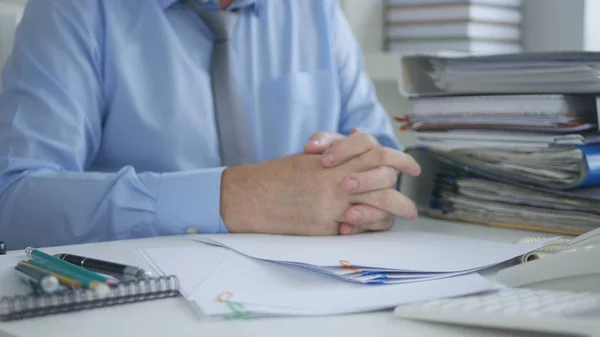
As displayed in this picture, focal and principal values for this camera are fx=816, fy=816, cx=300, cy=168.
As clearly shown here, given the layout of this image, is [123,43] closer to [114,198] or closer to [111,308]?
[114,198]

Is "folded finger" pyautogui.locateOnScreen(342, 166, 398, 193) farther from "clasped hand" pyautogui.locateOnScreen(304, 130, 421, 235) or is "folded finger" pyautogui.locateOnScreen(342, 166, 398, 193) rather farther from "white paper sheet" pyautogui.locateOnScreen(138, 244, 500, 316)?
"white paper sheet" pyautogui.locateOnScreen(138, 244, 500, 316)

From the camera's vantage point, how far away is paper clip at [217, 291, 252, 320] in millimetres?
617

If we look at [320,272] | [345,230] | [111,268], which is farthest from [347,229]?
[111,268]

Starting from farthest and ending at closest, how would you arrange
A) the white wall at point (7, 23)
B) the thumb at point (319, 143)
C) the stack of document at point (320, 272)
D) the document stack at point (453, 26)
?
the document stack at point (453, 26) → the white wall at point (7, 23) → the thumb at point (319, 143) → the stack of document at point (320, 272)

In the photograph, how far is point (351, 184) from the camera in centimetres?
111

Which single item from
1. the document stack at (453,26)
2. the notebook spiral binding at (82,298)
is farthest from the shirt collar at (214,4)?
the notebook spiral binding at (82,298)

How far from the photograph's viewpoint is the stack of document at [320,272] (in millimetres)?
648

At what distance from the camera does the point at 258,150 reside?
4.89 ft

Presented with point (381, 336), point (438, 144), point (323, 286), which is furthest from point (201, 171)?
point (381, 336)

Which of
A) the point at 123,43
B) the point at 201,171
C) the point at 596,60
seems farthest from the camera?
the point at 123,43

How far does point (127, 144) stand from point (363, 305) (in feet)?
2.66

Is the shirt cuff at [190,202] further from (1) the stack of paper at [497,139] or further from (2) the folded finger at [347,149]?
(1) the stack of paper at [497,139]

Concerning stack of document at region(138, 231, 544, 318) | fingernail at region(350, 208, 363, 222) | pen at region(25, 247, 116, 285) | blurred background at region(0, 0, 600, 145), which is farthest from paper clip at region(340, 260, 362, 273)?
blurred background at region(0, 0, 600, 145)

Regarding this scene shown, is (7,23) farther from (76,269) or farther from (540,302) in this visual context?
(540,302)
